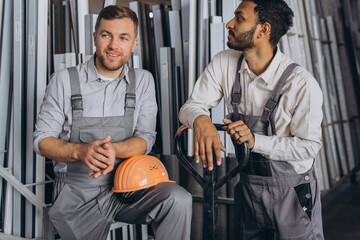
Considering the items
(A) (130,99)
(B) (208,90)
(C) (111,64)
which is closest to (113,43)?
(C) (111,64)

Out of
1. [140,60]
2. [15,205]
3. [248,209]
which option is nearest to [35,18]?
[140,60]

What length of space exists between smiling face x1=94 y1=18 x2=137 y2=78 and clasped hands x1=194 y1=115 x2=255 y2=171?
615mm

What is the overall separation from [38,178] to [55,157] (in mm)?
759

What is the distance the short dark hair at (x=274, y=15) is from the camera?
2.02 m

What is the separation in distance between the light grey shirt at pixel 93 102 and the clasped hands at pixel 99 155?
297 mm

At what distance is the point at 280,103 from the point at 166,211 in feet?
2.52

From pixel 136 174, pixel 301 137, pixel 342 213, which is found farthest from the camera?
pixel 342 213

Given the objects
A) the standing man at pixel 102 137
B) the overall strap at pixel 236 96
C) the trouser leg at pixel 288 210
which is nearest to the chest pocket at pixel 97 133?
the standing man at pixel 102 137

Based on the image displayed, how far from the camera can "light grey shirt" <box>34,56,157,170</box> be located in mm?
2082

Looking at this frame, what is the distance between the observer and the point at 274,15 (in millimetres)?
2047

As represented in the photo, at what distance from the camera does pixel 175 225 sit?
1.96 meters

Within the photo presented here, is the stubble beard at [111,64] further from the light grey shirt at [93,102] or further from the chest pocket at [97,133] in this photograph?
the chest pocket at [97,133]

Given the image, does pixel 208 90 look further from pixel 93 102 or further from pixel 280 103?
pixel 93 102

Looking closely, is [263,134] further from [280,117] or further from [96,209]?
[96,209]
